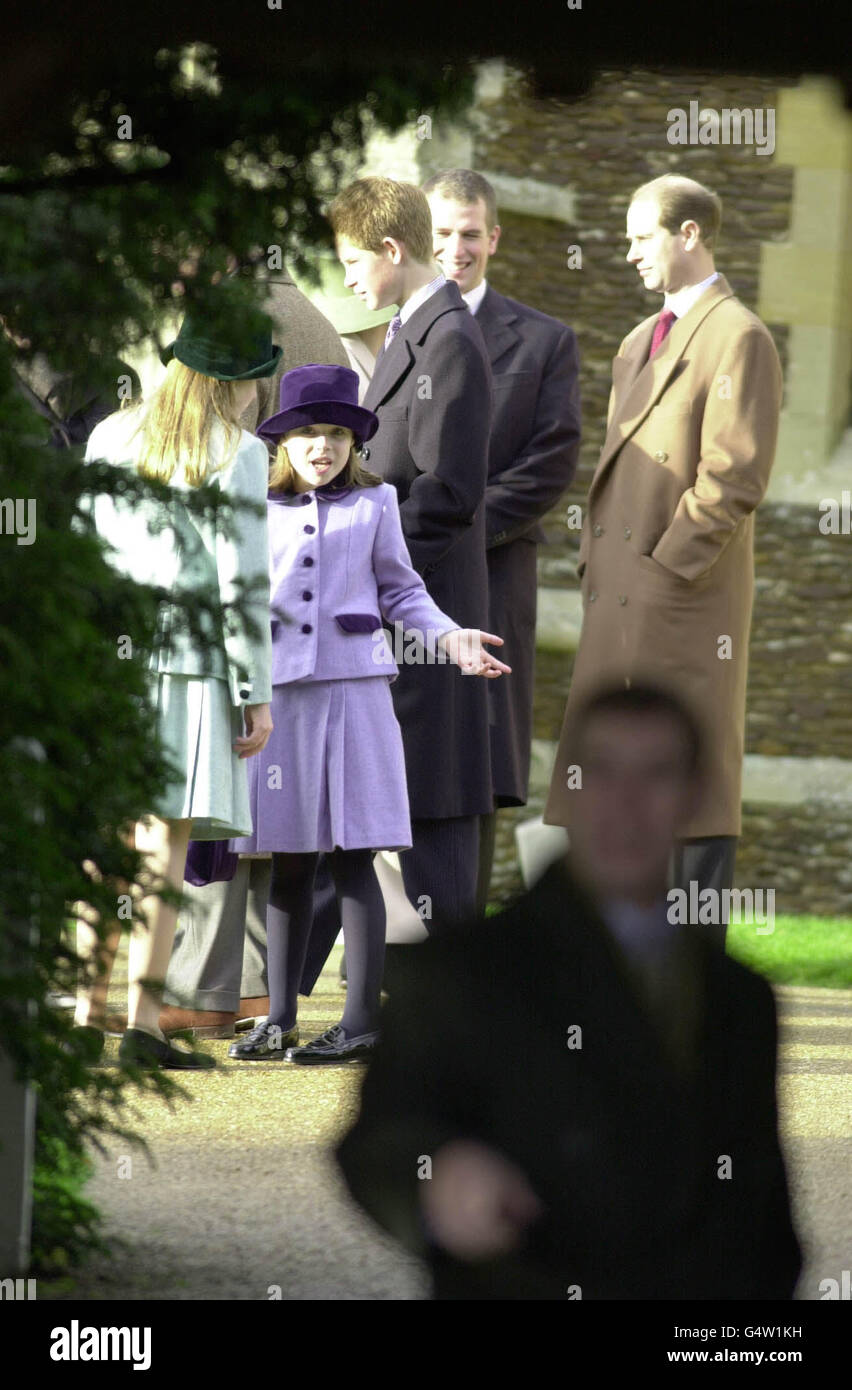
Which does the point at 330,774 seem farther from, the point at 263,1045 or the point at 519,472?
the point at 519,472

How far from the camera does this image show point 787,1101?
209 inches

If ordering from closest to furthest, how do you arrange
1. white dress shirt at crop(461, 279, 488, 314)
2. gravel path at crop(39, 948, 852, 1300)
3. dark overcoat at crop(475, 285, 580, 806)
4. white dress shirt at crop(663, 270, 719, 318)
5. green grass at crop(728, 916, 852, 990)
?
gravel path at crop(39, 948, 852, 1300)
white dress shirt at crop(663, 270, 719, 318)
dark overcoat at crop(475, 285, 580, 806)
white dress shirt at crop(461, 279, 488, 314)
green grass at crop(728, 916, 852, 990)

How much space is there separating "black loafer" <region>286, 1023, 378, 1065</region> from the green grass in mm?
1910

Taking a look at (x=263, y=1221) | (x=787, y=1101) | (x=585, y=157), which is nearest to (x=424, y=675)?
(x=787, y=1101)

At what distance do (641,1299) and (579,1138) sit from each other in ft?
0.85

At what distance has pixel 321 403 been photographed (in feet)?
17.7

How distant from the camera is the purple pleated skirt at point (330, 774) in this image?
212 inches

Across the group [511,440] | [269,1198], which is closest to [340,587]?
[511,440]

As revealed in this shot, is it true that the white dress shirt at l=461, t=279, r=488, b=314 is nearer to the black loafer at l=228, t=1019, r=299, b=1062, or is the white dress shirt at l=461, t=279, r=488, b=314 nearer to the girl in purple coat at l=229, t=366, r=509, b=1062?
the girl in purple coat at l=229, t=366, r=509, b=1062

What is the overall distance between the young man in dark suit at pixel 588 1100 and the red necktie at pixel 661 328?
3151 mm

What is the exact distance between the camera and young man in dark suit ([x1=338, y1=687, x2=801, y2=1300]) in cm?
328

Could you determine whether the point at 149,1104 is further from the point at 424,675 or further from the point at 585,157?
the point at 585,157

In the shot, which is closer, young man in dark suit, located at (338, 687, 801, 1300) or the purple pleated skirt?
young man in dark suit, located at (338, 687, 801, 1300)

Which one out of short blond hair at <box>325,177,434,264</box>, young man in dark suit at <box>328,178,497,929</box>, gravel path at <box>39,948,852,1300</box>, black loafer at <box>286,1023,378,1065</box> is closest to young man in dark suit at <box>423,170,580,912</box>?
young man in dark suit at <box>328,178,497,929</box>
